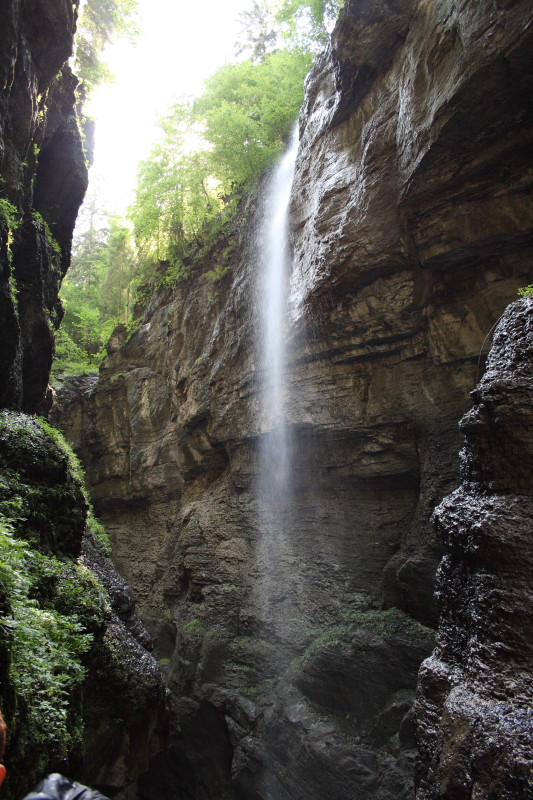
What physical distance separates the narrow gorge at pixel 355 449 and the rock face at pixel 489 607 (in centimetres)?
3

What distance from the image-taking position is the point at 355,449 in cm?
1097

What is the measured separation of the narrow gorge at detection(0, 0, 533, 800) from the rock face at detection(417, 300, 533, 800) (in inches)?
1.0

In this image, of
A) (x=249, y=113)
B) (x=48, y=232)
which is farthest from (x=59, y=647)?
(x=249, y=113)

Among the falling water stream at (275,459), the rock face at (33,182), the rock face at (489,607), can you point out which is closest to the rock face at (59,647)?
the rock face at (33,182)

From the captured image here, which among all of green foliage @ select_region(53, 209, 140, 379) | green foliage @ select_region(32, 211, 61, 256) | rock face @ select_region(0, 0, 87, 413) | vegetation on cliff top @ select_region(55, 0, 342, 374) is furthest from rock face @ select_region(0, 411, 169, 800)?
green foliage @ select_region(53, 209, 140, 379)

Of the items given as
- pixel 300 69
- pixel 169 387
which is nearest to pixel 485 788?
pixel 169 387

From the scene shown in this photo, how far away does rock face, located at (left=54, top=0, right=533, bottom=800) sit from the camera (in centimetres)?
821

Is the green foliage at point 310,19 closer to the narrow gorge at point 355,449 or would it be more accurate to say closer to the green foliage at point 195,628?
the narrow gorge at point 355,449

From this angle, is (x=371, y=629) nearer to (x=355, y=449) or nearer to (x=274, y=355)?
(x=355, y=449)

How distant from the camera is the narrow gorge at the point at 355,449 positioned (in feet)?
18.4

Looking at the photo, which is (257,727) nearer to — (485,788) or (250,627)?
(250,627)

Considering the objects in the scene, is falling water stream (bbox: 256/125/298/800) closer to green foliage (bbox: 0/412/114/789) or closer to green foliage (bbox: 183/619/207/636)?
green foliage (bbox: 183/619/207/636)

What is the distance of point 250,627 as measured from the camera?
11.4 meters

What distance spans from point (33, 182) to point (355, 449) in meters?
9.35
